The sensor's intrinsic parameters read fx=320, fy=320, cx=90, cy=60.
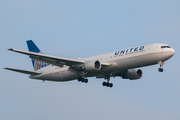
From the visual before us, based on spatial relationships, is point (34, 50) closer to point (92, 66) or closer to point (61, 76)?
point (61, 76)

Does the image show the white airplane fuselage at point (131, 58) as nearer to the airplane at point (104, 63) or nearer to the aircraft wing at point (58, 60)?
the airplane at point (104, 63)

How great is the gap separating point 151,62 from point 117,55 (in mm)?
5458

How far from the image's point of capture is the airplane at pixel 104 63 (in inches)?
1882

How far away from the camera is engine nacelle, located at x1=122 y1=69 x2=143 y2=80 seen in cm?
5715

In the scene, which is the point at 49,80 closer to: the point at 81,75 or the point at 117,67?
the point at 81,75

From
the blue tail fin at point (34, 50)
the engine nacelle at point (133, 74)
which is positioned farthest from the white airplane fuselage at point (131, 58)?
the blue tail fin at point (34, 50)

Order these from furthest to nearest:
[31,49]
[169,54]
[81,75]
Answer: [31,49] < [81,75] < [169,54]

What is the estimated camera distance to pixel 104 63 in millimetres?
50312

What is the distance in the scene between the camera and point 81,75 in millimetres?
52594

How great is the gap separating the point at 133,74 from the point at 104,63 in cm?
899

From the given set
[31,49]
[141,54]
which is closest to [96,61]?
[141,54]

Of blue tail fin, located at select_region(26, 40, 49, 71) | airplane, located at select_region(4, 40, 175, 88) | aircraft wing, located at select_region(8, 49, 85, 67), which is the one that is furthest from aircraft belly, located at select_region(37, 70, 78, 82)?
blue tail fin, located at select_region(26, 40, 49, 71)

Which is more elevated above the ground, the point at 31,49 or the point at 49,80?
the point at 31,49

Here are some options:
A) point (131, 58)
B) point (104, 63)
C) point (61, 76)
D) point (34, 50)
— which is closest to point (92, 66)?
point (104, 63)
